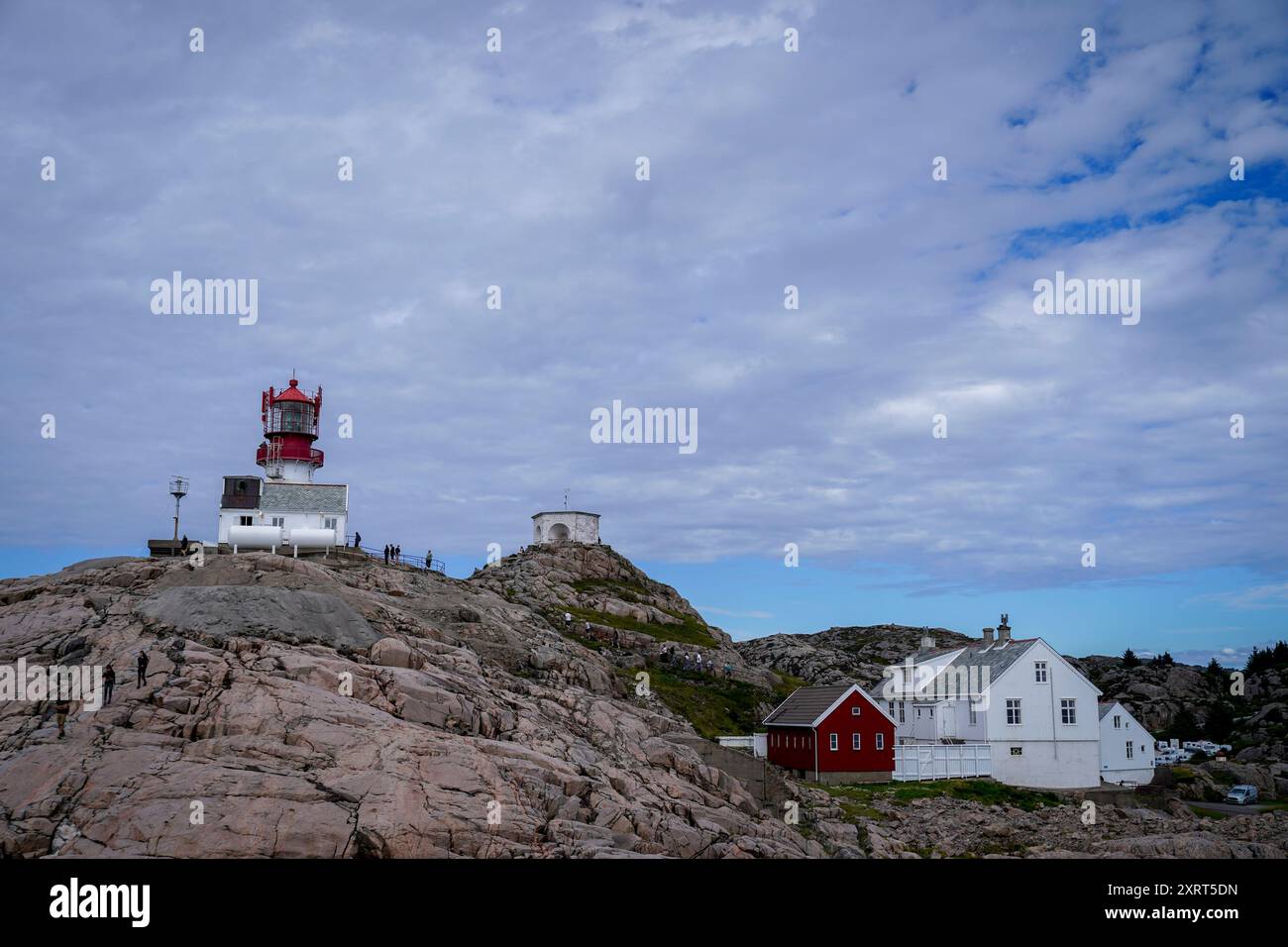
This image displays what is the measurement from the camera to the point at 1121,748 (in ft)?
195

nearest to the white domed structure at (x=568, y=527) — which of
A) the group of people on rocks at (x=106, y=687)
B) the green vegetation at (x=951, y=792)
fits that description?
the green vegetation at (x=951, y=792)

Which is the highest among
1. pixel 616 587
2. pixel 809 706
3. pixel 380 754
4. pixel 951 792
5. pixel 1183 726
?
pixel 616 587

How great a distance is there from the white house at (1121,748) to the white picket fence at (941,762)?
9217 mm

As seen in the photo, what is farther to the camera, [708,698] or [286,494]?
[708,698]

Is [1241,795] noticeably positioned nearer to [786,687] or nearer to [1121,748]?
[1121,748]

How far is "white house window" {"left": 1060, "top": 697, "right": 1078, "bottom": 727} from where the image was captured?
56875 mm

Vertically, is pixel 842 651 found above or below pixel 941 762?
above

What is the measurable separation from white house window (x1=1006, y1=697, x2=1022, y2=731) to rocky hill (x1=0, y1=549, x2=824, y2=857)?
2120cm

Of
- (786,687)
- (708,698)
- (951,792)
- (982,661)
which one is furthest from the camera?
(786,687)

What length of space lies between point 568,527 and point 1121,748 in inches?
2096

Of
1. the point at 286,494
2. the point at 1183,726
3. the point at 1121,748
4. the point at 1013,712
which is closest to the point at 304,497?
the point at 286,494
